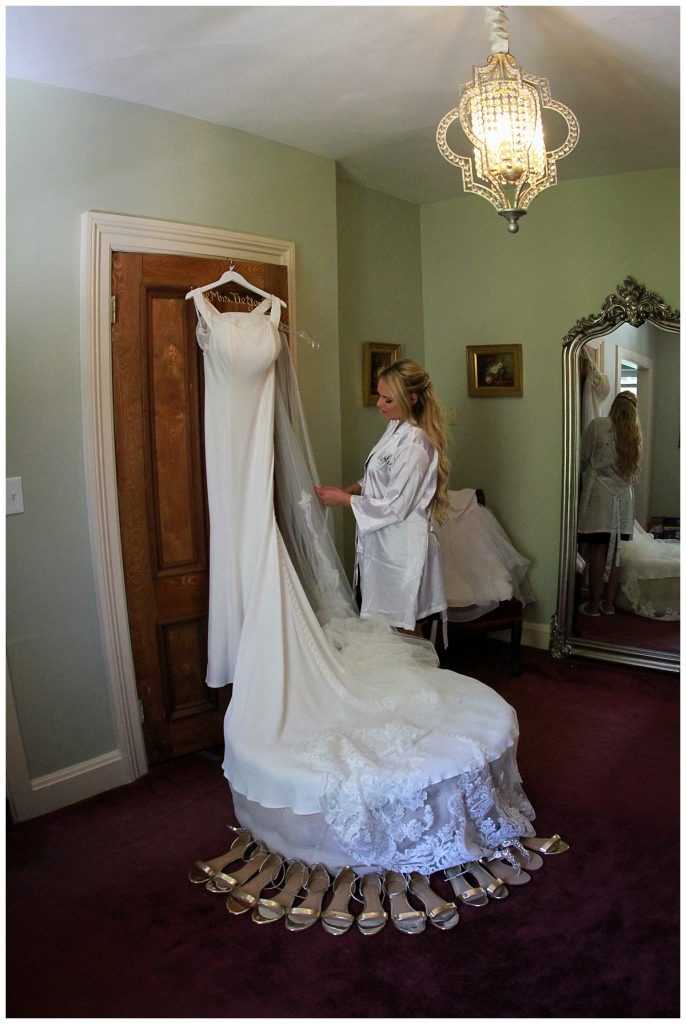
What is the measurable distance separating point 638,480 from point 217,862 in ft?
9.05

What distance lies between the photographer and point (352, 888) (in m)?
2.31

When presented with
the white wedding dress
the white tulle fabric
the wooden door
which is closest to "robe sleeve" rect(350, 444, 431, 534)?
the white wedding dress

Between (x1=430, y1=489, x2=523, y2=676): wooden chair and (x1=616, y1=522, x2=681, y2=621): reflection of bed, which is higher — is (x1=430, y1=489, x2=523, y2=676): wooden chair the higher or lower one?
the lower one

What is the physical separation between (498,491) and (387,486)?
164 cm

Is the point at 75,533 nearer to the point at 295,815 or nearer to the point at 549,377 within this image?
the point at 295,815

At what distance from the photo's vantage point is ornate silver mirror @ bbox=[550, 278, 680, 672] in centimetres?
392

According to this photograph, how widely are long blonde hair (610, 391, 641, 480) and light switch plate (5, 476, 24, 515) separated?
2.88 metres

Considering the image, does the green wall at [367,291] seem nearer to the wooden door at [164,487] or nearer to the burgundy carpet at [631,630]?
the wooden door at [164,487]

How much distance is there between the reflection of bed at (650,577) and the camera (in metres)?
4.00

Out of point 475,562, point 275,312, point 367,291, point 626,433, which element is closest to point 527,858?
point 475,562

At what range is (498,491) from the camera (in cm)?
463

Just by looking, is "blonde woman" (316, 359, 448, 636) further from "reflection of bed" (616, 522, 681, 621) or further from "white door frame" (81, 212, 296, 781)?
"reflection of bed" (616, 522, 681, 621)

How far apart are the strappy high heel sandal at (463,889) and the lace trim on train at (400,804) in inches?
1.7

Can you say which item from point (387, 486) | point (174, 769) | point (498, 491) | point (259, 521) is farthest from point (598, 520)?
point (174, 769)
